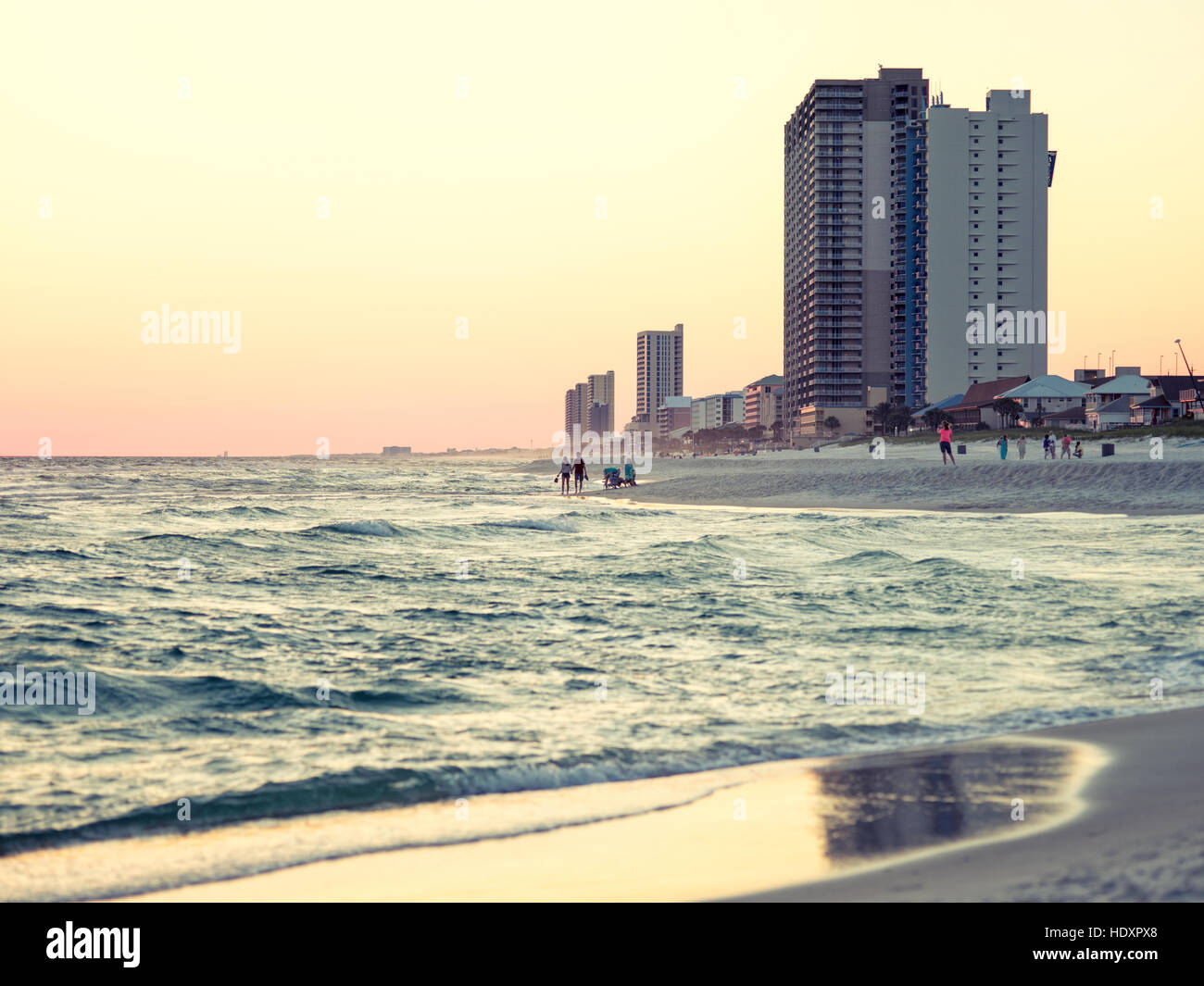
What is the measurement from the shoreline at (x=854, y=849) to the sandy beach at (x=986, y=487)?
97.3 ft

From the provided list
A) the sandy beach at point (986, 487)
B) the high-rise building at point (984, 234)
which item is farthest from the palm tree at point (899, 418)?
the sandy beach at point (986, 487)

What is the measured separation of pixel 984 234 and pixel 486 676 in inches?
7221

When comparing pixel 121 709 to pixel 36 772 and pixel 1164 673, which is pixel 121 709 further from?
pixel 1164 673

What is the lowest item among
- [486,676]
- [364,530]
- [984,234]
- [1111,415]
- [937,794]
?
[486,676]

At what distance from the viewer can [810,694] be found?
882 cm

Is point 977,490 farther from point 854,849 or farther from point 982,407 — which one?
point 982,407

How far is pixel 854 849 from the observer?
4852mm

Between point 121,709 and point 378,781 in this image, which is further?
point 121,709

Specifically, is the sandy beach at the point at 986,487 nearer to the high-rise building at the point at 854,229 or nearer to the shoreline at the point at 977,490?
the shoreline at the point at 977,490

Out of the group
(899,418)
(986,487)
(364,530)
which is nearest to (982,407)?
(899,418)

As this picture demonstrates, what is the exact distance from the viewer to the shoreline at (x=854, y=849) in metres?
4.36

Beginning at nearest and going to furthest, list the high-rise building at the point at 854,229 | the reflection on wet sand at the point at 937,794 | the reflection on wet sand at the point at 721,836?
the reflection on wet sand at the point at 721,836 → the reflection on wet sand at the point at 937,794 → the high-rise building at the point at 854,229

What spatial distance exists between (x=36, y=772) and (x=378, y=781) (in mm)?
2570
